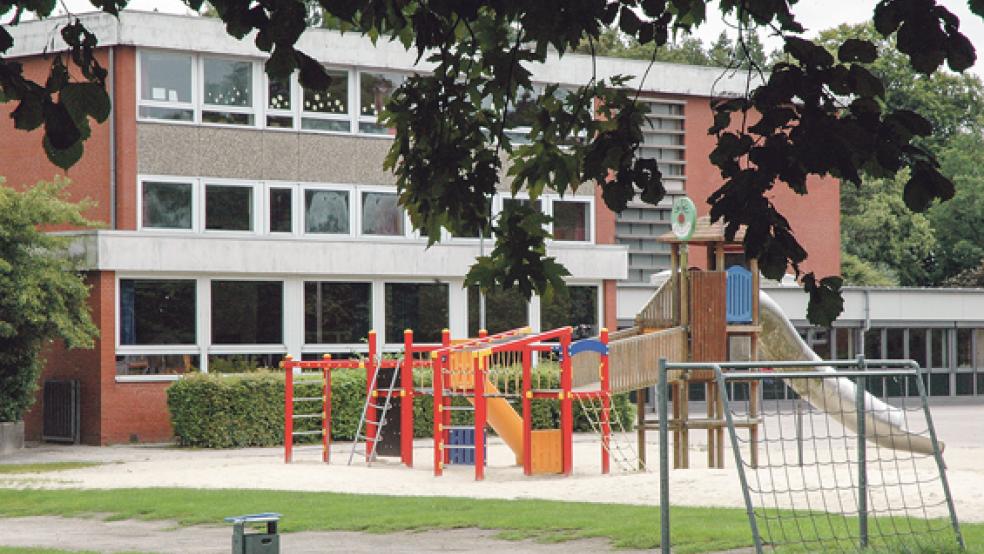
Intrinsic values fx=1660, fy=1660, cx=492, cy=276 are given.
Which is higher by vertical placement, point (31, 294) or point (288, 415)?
point (31, 294)

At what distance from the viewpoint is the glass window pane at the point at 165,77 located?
32.7 meters

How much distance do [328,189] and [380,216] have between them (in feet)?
4.44

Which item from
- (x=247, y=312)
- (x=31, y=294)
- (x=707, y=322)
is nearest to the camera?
(x=707, y=322)

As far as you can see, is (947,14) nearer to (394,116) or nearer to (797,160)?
(797,160)

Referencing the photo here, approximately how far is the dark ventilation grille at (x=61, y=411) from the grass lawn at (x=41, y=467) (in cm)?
525

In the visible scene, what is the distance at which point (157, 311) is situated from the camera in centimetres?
3234

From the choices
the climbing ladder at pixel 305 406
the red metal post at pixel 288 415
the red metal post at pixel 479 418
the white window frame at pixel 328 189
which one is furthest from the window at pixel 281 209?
the red metal post at pixel 479 418

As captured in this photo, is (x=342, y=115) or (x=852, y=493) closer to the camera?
(x=852, y=493)

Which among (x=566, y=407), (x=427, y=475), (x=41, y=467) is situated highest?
(x=566, y=407)

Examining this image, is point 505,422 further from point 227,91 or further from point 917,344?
point 917,344

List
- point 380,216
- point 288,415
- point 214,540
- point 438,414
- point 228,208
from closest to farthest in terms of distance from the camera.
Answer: point 214,540
point 438,414
point 288,415
point 228,208
point 380,216

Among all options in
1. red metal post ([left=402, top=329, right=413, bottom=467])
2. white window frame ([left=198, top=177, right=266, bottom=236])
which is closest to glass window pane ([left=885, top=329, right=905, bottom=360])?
white window frame ([left=198, top=177, right=266, bottom=236])

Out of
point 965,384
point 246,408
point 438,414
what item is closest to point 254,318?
point 246,408

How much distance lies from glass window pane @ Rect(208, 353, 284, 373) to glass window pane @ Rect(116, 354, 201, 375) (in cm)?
39
